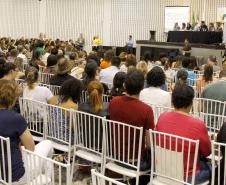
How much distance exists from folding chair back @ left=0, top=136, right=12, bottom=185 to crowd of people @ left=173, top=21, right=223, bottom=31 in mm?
14532

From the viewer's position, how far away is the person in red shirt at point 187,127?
116 inches

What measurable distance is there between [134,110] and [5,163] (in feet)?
3.98

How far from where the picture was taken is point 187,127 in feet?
9.74

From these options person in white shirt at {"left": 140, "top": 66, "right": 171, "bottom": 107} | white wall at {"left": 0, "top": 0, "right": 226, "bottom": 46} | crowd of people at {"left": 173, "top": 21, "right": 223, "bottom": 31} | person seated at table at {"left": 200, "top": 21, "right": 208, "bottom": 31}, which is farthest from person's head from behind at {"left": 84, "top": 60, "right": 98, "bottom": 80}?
white wall at {"left": 0, "top": 0, "right": 226, "bottom": 46}

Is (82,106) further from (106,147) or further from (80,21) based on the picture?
(80,21)

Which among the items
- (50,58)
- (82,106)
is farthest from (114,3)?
(82,106)

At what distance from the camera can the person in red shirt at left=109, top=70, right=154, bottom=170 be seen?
339cm

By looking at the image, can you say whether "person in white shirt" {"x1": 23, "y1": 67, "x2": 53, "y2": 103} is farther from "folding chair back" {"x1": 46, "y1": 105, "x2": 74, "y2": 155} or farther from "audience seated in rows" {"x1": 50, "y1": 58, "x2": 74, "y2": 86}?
"audience seated in rows" {"x1": 50, "y1": 58, "x2": 74, "y2": 86}

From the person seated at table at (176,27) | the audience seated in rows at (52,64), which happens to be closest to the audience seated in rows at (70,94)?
the audience seated in rows at (52,64)

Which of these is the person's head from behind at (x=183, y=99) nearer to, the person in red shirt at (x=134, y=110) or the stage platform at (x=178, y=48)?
the person in red shirt at (x=134, y=110)

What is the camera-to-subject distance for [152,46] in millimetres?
16141

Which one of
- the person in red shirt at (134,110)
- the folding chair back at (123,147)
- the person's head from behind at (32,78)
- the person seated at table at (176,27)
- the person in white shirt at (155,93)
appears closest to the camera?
the folding chair back at (123,147)

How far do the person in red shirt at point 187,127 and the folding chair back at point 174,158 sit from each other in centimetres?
2

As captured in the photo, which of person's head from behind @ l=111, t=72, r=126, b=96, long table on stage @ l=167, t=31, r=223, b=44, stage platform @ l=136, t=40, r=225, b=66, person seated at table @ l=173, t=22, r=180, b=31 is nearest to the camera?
person's head from behind @ l=111, t=72, r=126, b=96
